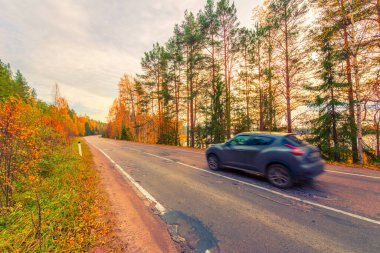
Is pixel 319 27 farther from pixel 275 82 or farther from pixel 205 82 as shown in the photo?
pixel 205 82

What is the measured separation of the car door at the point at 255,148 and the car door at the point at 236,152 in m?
0.12

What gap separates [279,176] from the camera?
4359 millimetres

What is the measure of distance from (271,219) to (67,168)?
25.8ft

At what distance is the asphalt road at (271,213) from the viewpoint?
7.63 ft

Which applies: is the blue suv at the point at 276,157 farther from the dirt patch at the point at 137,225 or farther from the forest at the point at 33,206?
the forest at the point at 33,206

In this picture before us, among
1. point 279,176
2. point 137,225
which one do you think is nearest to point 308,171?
point 279,176

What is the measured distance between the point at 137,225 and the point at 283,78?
50.9 ft

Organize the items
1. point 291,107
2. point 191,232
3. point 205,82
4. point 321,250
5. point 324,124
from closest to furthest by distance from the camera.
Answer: point 321,250 < point 191,232 < point 324,124 < point 291,107 < point 205,82

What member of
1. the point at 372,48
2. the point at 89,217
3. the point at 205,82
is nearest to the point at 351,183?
the point at 89,217

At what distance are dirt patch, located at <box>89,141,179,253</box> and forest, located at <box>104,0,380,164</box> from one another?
1249cm

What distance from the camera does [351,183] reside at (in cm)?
451

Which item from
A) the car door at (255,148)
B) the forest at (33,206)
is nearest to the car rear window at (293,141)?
the car door at (255,148)

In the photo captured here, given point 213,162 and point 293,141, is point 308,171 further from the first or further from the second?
point 213,162

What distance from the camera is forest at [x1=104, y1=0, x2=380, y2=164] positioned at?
855 cm
